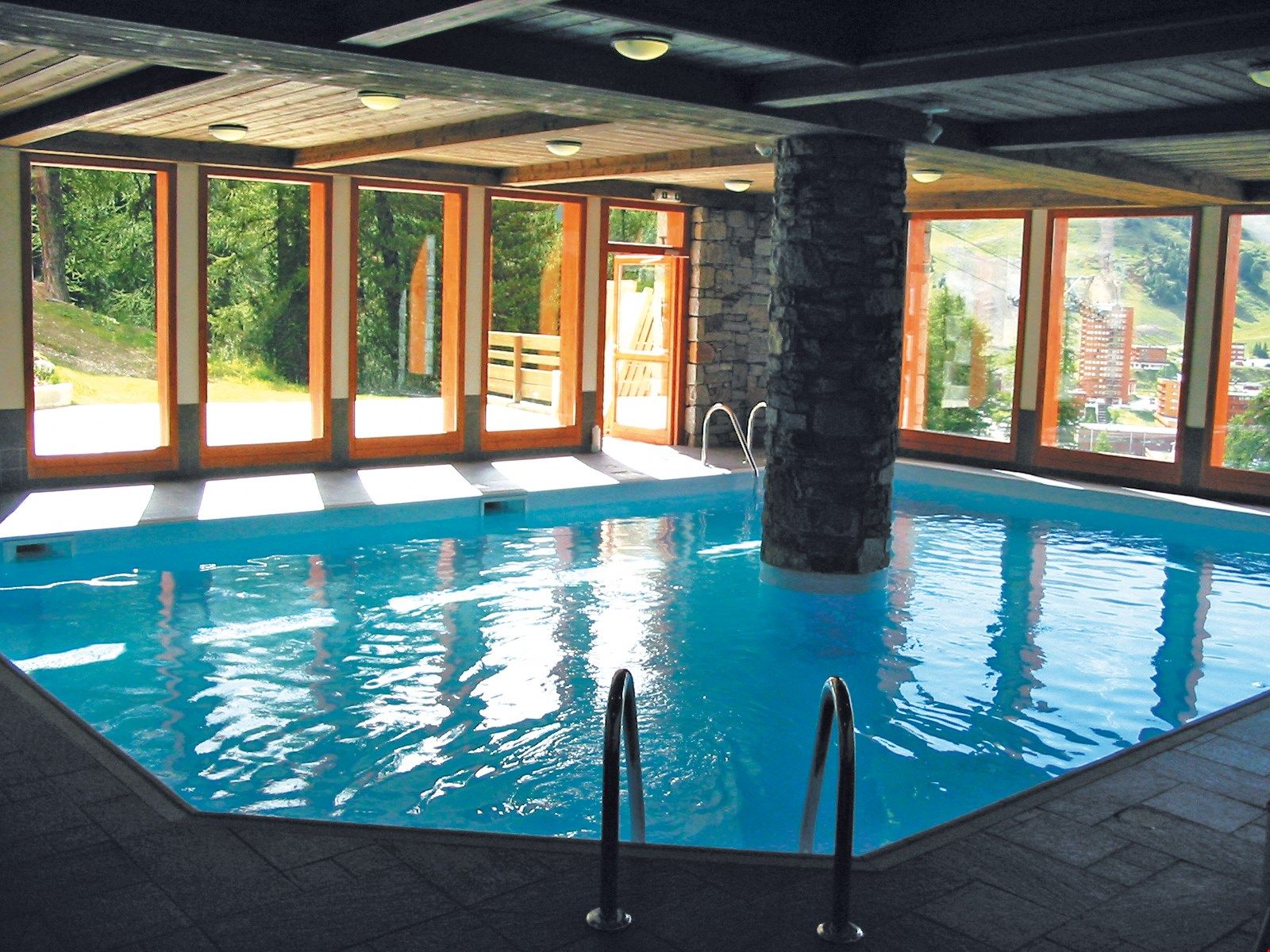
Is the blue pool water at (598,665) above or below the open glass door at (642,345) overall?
below

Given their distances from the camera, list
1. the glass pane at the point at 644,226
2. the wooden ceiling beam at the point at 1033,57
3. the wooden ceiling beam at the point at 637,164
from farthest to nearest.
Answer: the glass pane at the point at 644,226 < the wooden ceiling beam at the point at 637,164 < the wooden ceiling beam at the point at 1033,57

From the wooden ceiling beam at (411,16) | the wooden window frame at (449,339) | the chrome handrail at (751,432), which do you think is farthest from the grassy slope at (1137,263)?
the wooden ceiling beam at (411,16)

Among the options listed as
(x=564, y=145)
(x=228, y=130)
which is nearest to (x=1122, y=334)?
(x=564, y=145)

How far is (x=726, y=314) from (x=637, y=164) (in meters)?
4.21

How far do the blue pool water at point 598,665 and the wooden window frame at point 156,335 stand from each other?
202 cm

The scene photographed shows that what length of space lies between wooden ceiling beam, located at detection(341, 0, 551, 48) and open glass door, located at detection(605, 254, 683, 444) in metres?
9.40

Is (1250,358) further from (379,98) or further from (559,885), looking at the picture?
(559,885)

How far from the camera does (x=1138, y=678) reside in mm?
6848

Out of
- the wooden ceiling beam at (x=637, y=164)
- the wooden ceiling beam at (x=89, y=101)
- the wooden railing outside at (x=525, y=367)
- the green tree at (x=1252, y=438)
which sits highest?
the wooden ceiling beam at (x=637, y=164)

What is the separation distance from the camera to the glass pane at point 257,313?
37.4 feet

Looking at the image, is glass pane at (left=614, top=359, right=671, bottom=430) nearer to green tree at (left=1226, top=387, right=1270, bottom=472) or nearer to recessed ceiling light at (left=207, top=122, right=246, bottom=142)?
Answer: green tree at (left=1226, top=387, right=1270, bottom=472)

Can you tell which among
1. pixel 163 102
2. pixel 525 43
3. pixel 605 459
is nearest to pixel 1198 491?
pixel 605 459

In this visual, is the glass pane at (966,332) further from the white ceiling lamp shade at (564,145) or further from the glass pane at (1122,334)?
the white ceiling lamp shade at (564,145)

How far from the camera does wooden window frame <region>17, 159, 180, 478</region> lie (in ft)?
33.6
